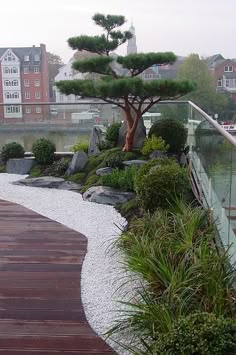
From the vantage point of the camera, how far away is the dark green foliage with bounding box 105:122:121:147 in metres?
7.56

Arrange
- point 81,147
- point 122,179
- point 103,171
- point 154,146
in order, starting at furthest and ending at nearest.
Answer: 1. point 81,147
2. point 154,146
3. point 103,171
4. point 122,179

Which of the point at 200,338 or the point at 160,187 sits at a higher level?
the point at 160,187

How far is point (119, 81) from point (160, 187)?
2.29 meters

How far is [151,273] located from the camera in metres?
2.89

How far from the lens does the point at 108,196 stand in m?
5.65

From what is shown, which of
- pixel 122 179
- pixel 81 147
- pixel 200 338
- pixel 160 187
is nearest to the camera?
pixel 200 338

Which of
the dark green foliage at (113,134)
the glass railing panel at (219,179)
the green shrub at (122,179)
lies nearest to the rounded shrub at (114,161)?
→ the green shrub at (122,179)

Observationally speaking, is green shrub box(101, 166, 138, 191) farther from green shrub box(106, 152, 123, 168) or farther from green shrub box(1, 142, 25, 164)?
green shrub box(1, 142, 25, 164)

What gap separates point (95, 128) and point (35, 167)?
1.20m

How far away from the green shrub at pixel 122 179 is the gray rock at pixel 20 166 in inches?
76.5

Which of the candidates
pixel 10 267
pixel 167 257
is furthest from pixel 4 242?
pixel 167 257

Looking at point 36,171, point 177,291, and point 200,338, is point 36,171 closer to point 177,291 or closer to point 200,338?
point 177,291

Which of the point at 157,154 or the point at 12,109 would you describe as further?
the point at 12,109

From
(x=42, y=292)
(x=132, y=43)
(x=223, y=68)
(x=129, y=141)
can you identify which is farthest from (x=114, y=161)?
(x=223, y=68)
